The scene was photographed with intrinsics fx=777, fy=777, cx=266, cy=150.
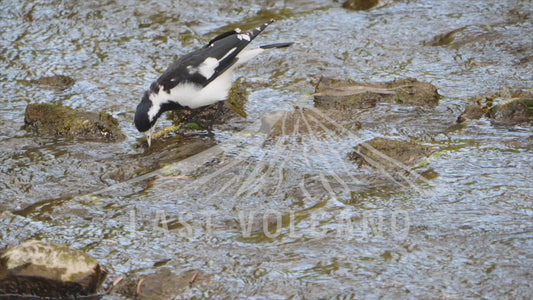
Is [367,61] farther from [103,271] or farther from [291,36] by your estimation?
[103,271]

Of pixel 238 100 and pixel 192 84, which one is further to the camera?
pixel 238 100

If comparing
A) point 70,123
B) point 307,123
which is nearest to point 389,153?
point 307,123

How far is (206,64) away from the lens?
5.79 meters

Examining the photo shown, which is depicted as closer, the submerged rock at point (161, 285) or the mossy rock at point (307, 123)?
the submerged rock at point (161, 285)

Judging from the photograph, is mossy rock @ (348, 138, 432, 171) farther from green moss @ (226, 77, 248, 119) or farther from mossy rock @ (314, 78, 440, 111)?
green moss @ (226, 77, 248, 119)

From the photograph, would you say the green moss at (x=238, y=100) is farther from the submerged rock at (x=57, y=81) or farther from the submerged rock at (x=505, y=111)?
the submerged rock at (x=505, y=111)

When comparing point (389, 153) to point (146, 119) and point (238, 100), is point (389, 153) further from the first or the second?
point (146, 119)

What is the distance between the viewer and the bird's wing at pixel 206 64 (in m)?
5.68

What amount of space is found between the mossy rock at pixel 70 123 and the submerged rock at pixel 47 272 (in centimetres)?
199

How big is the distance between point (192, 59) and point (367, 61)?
1.77 m

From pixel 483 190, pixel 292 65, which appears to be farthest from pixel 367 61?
pixel 483 190

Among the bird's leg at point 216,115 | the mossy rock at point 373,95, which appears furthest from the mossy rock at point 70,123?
the mossy rock at point 373,95

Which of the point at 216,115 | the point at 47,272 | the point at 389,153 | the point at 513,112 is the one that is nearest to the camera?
the point at 47,272

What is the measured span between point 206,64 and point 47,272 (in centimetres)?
255
